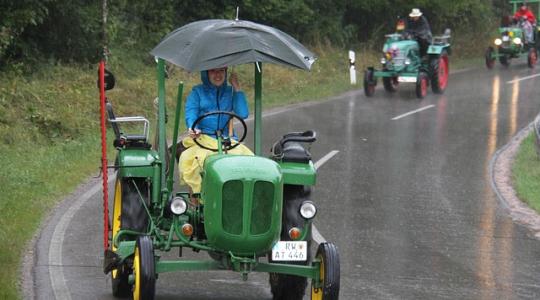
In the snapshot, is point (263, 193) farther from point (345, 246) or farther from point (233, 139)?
point (345, 246)

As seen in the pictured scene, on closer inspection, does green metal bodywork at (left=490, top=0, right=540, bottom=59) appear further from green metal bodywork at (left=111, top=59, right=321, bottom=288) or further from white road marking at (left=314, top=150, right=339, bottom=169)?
green metal bodywork at (left=111, top=59, right=321, bottom=288)

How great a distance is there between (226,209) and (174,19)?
22086 millimetres

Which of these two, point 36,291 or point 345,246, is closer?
point 36,291

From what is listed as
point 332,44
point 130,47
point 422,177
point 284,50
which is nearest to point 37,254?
point 284,50

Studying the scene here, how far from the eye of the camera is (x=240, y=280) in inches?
372

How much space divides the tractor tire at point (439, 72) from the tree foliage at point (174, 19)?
18.2ft

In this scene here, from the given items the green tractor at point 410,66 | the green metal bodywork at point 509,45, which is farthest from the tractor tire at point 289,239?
the green metal bodywork at point 509,45

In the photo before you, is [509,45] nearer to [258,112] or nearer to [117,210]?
[117,210]

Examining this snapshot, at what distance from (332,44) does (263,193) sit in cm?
2631

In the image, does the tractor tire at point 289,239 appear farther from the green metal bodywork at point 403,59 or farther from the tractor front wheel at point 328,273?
the green metal bodywork at point 403,59

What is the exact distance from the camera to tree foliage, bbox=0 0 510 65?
2267 cm

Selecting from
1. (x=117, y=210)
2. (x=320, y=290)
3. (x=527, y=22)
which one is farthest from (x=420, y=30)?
(x=320, y=290)

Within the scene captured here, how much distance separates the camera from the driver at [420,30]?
88.3ft

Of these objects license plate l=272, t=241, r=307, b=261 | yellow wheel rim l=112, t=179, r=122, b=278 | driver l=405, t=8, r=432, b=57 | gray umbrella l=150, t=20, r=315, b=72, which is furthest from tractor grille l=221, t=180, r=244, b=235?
driver l=405, t=8, r=432, b=57
